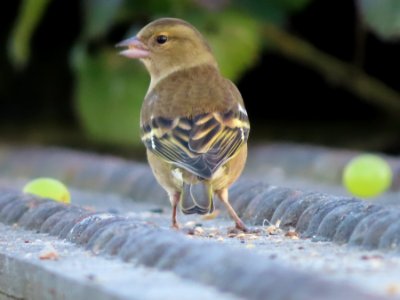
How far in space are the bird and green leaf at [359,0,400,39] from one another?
124 inches

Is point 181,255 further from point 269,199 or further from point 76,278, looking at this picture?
point 269,199

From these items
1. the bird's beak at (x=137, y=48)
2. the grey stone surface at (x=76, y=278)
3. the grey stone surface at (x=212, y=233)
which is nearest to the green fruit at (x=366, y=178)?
the grey stone surface at (x=212, y=233)

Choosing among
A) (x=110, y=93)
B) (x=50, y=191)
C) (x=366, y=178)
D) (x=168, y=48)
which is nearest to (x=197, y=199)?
(x=50, y=191)

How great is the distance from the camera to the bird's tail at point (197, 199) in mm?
5004

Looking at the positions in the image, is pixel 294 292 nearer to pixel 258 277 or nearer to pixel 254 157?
pixel 258 277

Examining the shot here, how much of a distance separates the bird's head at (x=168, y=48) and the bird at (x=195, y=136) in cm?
11

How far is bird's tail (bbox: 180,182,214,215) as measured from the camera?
5.00m

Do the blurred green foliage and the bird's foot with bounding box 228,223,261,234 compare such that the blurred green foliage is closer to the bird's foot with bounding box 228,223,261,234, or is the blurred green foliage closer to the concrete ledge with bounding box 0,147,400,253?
the concrete ledge with bounding box 0,147,400,253

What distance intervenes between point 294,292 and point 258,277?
0.20 metres

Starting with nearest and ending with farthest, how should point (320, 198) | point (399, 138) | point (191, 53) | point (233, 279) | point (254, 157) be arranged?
point (233, 279), point (320, 198), point (191, 53), point (254, 157), point (399, 138)

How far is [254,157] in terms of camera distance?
8836 mm

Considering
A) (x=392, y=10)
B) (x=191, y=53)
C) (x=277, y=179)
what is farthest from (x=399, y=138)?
(x=191, y=53)

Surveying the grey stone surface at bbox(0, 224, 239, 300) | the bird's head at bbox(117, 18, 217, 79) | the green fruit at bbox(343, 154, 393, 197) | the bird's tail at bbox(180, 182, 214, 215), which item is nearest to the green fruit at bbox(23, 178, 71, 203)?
the bird's head at bbox(117, 18, 217, 79)

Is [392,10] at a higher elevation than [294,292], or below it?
higher
